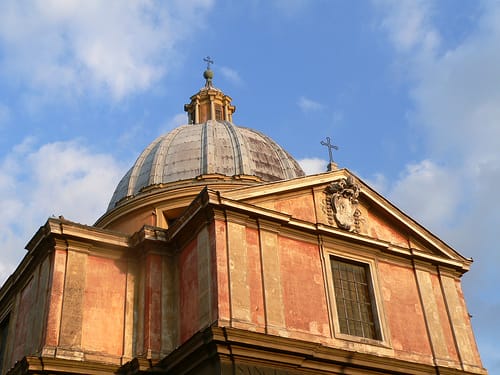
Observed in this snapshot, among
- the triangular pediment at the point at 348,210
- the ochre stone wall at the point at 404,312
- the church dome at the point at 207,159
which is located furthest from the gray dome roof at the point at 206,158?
the ochre stone wall at the point at 404,312

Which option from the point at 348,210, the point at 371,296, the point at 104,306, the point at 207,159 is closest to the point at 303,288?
the point at 371,296

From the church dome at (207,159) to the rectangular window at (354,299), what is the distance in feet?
25.8

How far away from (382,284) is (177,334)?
19.5 feet

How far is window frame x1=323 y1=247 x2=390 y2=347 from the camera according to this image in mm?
18562

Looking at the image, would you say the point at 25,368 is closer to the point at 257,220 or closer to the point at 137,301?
the point at 137,301

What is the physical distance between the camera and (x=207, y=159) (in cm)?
2753

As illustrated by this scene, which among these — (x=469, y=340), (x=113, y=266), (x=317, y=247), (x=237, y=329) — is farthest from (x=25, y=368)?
(x=469, y=340)

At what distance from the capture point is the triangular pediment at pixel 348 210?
64.1 ft

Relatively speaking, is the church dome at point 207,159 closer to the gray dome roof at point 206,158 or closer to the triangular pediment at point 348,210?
the gray dome roof at point 206,158

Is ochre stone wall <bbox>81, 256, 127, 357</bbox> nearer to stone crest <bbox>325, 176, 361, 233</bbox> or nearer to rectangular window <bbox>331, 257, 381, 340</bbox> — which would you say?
rectangular window <bbox>331, 257, 381, 340</bbox>

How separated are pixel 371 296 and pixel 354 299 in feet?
1.80

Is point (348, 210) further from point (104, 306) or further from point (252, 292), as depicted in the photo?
point (104, 306)

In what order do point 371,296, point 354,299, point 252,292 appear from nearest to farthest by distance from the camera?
point 252,292, point 354,299, point 371,296

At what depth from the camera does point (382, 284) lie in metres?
20.1
